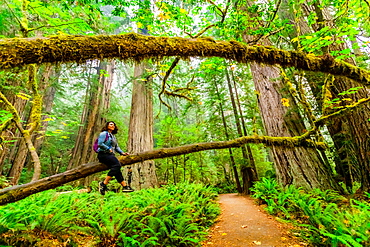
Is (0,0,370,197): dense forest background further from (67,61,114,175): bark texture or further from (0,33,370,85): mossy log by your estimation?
(67,61,114,175): bark texture

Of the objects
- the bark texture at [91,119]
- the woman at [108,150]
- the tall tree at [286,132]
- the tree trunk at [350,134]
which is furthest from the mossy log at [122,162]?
the bark texture at [91,119]

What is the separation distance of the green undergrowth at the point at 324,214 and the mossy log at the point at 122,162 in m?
1.28

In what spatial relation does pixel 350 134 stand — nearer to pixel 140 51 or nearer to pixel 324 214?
pixel 324 214

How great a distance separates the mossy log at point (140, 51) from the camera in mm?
1677

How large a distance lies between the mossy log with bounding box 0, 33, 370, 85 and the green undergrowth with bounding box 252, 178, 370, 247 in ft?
6.91

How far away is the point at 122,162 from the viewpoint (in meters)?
2.75

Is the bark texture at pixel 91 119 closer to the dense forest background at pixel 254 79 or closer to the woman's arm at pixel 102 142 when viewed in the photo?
the dense forest background at pixel 254 79

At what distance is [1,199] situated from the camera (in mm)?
2148

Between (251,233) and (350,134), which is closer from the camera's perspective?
(251,233)

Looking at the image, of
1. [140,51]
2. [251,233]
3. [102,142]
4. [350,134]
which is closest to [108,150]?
[102,142]

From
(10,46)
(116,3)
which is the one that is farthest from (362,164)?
(116,3)

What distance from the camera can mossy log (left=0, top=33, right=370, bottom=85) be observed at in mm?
1677

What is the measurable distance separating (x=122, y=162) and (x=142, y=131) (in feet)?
17.6

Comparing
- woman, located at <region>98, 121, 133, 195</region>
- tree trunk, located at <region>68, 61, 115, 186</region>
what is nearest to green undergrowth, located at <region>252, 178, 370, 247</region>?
woman, located at <region>98, 121, 133, 195</region>
